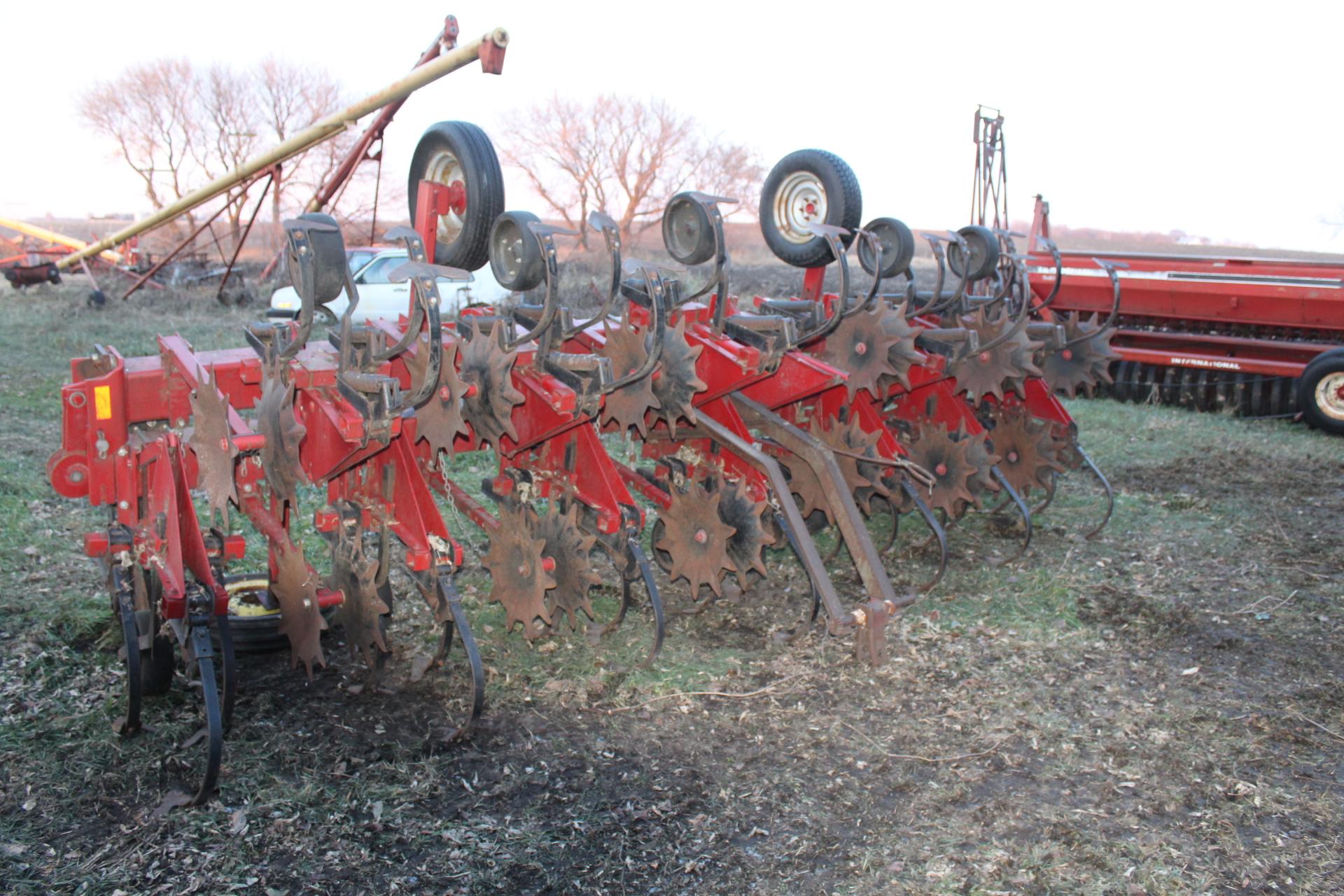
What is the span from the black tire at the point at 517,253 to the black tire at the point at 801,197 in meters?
1.60

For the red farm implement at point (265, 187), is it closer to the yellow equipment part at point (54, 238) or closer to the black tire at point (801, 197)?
the yellow equipment part at point (54, 238)

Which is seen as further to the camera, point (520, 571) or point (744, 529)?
point (744, 529)

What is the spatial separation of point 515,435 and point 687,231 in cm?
153

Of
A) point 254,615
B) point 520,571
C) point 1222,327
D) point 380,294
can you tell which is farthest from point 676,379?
point 380,294

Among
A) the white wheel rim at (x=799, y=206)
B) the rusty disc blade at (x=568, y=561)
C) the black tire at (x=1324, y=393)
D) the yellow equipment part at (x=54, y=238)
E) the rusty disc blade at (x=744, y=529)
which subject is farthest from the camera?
the yellow equipment part at (x=54, y=238)

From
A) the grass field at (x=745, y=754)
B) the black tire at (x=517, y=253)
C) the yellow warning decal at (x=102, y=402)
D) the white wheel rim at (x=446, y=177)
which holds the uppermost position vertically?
the white wheel rim at (x=446, y=177)

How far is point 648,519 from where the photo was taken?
6094mm

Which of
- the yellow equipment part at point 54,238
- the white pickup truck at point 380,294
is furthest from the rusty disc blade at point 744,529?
the yellow equipment part at point 54,238

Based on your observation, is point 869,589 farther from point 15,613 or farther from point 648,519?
point 15,613

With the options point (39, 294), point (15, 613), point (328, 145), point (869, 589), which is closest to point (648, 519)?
point (869, 589)

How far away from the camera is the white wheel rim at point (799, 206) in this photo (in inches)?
209

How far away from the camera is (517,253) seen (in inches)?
155

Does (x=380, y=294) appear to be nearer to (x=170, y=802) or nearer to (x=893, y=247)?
(x=893, y=247)

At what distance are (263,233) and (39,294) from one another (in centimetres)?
1419
